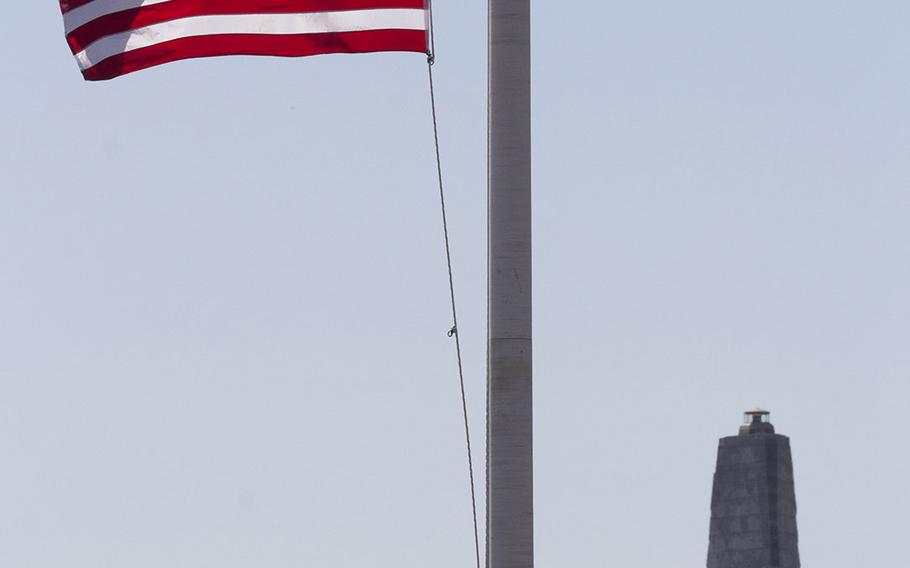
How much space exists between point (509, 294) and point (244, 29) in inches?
171

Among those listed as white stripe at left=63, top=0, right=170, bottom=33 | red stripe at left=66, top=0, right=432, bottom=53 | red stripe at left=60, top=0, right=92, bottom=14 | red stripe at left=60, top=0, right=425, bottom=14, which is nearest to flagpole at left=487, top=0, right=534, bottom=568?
red stripe at left=60, top=0, right=425, bottom=14

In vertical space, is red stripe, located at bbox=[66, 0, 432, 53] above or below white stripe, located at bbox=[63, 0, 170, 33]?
below

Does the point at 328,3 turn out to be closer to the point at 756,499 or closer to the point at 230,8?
the point at 230,8

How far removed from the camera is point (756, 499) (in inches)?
4934

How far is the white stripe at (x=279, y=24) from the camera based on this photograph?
20.7 meters

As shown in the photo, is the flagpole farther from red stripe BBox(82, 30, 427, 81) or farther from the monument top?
the monument top

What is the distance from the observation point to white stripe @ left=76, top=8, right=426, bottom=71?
20719 mm

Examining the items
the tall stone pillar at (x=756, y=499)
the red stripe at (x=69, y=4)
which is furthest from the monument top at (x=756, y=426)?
the red stripe at (x=69, y=4)

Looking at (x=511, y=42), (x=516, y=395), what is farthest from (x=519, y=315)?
(x=511, y=42)

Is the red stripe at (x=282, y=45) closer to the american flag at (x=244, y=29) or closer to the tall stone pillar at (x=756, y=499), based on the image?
the american flag at (x=244, y=29)

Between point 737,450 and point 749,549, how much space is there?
5.80 metres

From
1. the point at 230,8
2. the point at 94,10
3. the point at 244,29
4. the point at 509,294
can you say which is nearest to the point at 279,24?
the point at 244,29

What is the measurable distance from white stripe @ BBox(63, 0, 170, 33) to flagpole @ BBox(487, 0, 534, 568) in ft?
13.3

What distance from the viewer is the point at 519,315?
730 inches
